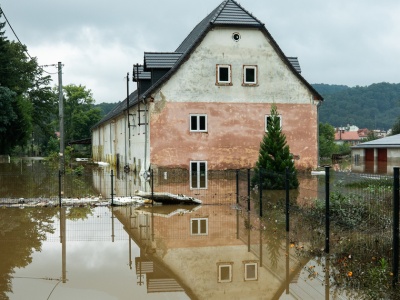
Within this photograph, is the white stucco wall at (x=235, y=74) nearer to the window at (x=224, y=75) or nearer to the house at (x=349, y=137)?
the window at (x=224, y=75)

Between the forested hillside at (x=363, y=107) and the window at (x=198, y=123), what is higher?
the forested hillside at (x=363, y=107)

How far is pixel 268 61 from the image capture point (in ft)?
96.4

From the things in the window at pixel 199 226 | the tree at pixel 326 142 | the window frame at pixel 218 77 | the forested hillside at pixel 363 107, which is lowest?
the window at pixel 199 226

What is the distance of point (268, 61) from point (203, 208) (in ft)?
50.1

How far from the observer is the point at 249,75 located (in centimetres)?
2919

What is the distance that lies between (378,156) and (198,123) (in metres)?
18.9

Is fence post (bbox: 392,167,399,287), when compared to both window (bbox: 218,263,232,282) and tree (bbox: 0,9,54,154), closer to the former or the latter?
window (bbox: 218,263,232,282)

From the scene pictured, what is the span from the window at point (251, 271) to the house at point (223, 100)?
59.1 feet

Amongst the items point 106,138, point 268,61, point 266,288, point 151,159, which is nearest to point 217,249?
point 266,288

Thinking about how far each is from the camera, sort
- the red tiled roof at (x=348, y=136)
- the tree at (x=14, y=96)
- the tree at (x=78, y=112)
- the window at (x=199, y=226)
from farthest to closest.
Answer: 1. the red tiled roof at (x=348, y=136)
2. the tree at (x=78, y=112)
3. the tree at (x=14, y=96)
4. the window at (x=199, y=226)

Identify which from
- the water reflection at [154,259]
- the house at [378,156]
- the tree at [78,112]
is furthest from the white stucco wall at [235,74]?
the tree at [78,112]

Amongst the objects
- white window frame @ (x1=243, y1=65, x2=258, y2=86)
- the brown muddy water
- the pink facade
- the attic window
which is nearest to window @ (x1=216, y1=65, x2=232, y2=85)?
white window frame @ (x1=243, y1=65, x2=258, y2=86)

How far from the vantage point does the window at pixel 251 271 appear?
332 inches

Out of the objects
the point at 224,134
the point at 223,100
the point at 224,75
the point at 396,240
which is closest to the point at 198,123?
the point at 224,134
